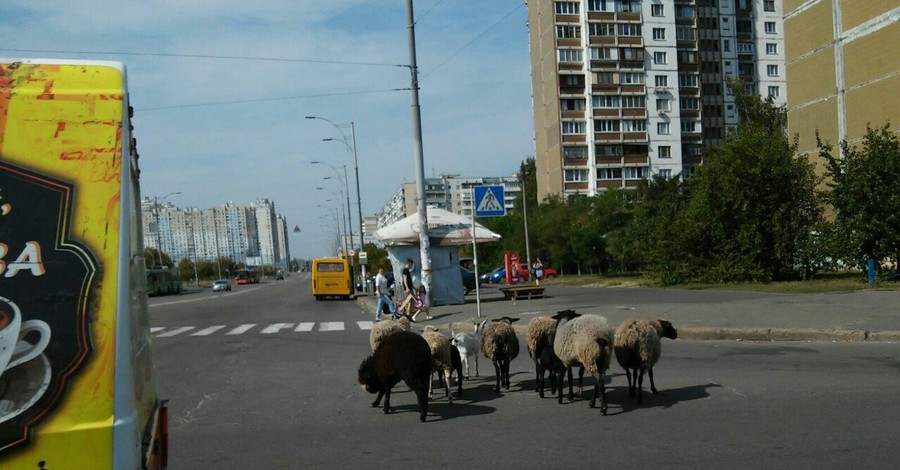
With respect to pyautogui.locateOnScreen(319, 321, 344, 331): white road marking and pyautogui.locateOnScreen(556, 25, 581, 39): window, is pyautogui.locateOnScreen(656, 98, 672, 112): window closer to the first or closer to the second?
pyautogui.locateOnScreen(556, 25, 581, 39): window

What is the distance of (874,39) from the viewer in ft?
125

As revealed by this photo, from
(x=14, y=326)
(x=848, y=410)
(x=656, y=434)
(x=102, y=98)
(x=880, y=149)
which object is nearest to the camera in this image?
(x=14, y=326)

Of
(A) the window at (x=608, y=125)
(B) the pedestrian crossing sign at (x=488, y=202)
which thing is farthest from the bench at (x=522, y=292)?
(A) the window at (x=608, y=125)

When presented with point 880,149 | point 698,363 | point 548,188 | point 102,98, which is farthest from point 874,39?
point 548,188

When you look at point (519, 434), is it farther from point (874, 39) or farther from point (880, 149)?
point (874, 39)

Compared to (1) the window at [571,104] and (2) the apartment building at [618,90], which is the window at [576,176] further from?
(1) the window at [571,104]

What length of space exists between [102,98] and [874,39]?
1672 inches

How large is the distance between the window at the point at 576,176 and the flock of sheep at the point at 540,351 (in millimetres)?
77196

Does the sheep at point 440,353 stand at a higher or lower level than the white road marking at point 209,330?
higher

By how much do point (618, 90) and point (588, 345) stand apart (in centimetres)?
8040

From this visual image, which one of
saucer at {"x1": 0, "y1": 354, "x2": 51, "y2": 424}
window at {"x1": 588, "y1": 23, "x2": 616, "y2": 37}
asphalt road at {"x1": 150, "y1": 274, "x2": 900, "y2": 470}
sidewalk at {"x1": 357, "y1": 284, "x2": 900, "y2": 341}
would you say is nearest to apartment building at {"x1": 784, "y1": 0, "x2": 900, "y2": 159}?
sidewalk at {"x1": 357, "y1": 284, "x2": 900, "y2": 341}

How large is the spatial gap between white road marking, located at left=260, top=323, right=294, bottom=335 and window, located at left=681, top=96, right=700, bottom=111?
73.8 metres

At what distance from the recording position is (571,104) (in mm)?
85688

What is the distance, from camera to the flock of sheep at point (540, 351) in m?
8.38
